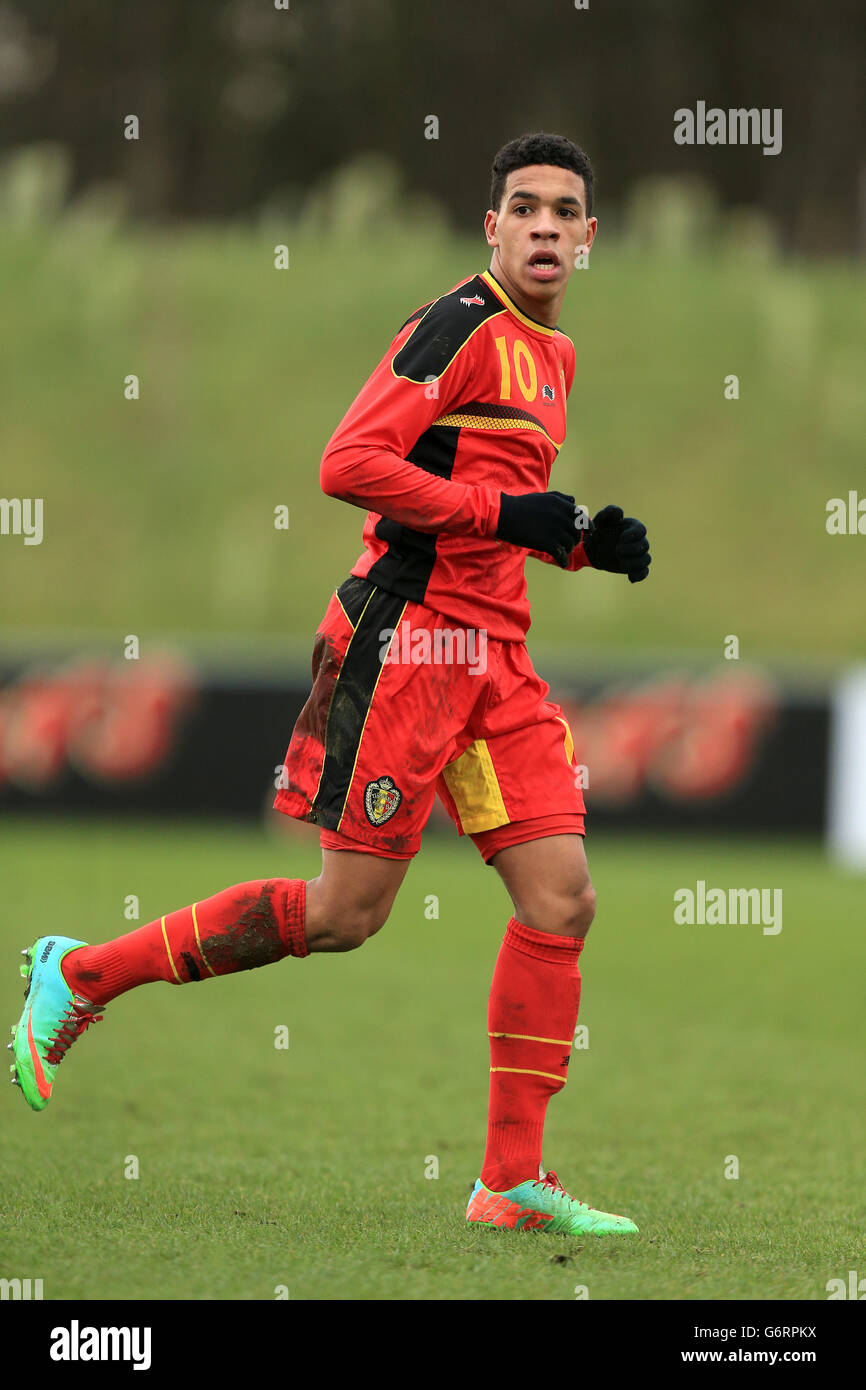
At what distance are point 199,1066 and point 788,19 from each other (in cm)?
2082

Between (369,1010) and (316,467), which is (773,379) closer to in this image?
(316,467)

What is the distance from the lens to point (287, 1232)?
3.92m

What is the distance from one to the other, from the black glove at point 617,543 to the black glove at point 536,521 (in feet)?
0.97

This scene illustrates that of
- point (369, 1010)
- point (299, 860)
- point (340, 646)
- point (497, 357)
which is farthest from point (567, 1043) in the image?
point (299, 860)

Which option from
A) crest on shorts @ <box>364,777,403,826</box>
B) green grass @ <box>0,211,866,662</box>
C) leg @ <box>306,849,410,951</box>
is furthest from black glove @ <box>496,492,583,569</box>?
green grass @ <box>0,211,866,662</box>

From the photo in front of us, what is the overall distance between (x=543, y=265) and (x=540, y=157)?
0.26 m

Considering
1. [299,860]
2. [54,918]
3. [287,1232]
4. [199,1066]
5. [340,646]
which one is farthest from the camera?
[299,860]

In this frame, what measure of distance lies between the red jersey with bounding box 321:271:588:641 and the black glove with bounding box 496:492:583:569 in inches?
1.2

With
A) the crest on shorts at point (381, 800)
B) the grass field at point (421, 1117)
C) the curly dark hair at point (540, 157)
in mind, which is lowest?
the grass field at point (421, 1117)

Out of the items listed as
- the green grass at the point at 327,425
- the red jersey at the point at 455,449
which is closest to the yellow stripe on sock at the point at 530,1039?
the red jersey at the point at 455,449

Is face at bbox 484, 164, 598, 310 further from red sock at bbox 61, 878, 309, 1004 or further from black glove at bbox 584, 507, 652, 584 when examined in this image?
red sock at bbox 61, 878, 309, 1004

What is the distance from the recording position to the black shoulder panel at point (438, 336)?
13.3ft

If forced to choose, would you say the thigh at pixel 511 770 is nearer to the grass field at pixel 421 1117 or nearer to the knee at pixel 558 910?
the knee at pixel 558 910

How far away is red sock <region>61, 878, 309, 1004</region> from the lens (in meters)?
4.12
